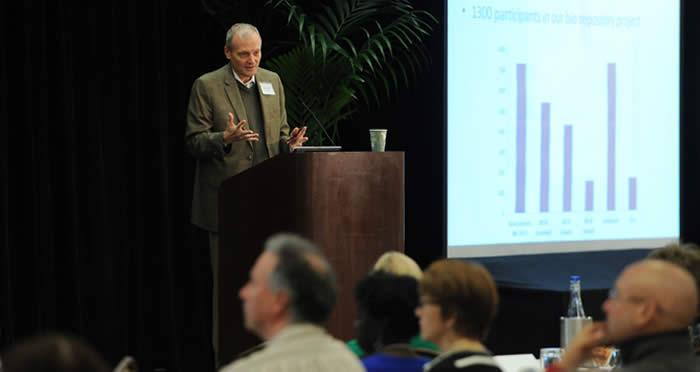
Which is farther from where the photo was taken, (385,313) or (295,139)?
(295,139)

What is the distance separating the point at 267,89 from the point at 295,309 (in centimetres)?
300

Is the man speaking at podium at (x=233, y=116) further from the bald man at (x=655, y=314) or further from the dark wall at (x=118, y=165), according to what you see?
the bald man at (x=655, y=314)

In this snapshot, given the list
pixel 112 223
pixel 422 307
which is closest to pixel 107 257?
Result: pixel 112 223

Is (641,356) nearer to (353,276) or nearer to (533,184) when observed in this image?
(353,276)

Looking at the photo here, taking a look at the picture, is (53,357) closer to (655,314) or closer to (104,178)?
(655,314)

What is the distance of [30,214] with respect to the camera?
5.55 meters

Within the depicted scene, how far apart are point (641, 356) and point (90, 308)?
11.8ft

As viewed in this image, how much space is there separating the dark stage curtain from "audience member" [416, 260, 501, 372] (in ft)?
10.5

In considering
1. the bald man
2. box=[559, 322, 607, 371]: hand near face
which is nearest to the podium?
box=[559, 322, 607, 371]: hand near face

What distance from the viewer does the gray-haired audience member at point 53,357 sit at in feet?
5.26

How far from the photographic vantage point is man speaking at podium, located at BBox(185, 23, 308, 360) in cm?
515

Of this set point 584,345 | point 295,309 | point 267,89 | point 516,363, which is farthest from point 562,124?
point 295,309

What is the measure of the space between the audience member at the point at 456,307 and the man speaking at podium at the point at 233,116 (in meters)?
2.38

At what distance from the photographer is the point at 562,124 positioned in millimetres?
6480
